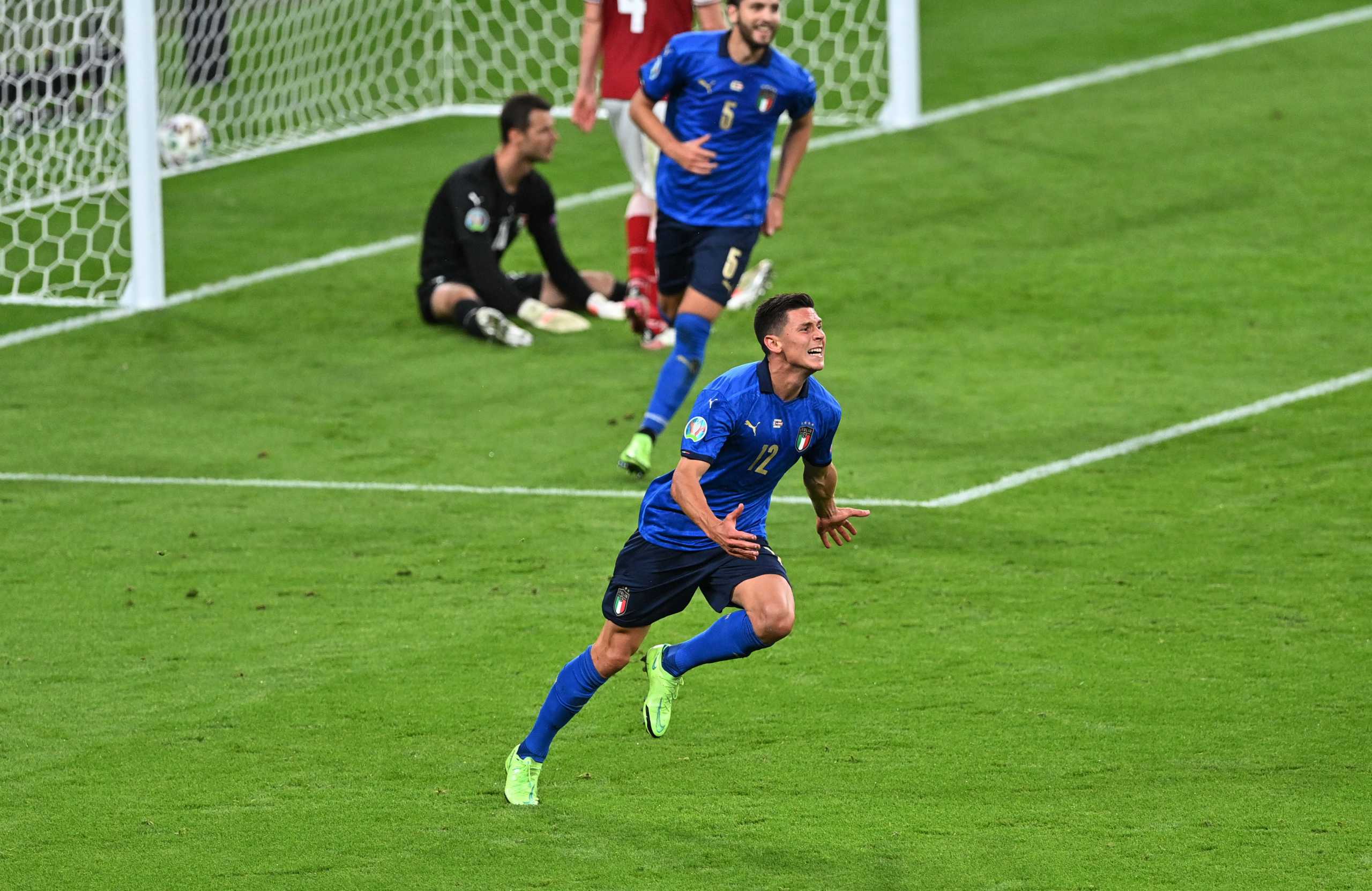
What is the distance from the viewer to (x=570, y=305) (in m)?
11.8

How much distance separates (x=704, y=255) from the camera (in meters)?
9.00

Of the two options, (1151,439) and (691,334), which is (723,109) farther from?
(1151,439)

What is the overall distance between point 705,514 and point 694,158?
12.6 ft

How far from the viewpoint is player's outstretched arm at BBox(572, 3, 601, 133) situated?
415 inches

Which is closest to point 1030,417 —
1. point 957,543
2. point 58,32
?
point 957,543

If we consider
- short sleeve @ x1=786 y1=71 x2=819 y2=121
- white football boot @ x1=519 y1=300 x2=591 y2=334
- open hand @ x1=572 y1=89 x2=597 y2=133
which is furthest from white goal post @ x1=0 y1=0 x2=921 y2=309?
short sleeve @ x1=786 y1=71 x2=819 y2=121

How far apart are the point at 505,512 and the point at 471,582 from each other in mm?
931

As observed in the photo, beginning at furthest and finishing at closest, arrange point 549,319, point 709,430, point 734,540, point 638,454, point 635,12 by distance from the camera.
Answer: point 549,319, point 635,12, point 638,454, point 709,430, point 734,540

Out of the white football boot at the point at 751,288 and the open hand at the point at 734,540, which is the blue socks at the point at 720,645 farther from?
the white football boot at the point at 751,288

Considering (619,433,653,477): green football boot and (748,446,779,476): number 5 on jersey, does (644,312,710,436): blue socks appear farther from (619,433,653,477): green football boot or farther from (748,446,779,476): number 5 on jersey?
(748,446,779,476): number 5 on jersey

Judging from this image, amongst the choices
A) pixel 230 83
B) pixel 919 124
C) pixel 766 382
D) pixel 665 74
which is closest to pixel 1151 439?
pixel 665 74

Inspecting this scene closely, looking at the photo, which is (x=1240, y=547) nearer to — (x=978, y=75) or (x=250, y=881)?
(x=250, y=881)

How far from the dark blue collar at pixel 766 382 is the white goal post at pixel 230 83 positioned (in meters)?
6.90

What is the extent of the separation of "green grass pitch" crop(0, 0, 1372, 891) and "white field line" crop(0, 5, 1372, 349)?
19cm
